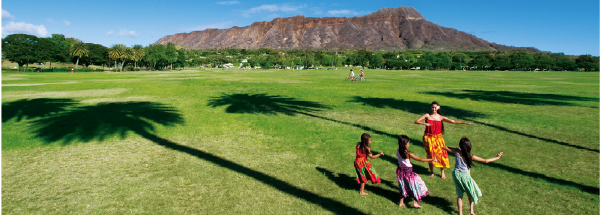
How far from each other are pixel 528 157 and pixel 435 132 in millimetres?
3743

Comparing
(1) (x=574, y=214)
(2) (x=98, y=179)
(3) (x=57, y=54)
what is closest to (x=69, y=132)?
(2) (x=98, y=179)

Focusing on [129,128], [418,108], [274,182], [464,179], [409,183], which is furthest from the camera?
[418,108]

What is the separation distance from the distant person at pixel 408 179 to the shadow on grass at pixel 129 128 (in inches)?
40.8

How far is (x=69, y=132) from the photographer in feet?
40.5

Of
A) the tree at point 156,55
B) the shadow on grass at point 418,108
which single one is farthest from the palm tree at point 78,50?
the shadow on grass at point 418,108

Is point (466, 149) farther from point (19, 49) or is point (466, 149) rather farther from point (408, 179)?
point (19, 49)

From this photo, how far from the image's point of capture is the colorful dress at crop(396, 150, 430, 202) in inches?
239

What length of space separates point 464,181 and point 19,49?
5022 inches

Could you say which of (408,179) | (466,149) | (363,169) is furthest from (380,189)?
(466,149)

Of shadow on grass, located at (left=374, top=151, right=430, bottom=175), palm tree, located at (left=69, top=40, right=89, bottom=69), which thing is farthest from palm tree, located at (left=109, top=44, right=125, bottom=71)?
shadow on grass, located at (left=374, top=151, right=430, bottom=175)

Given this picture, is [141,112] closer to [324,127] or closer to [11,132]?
[11,132]

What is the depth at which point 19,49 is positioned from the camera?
9719cm

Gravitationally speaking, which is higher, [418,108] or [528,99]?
[528,99]

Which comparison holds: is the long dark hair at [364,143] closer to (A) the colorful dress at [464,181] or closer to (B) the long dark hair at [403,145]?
(B) the long dark hair at [403,145]
